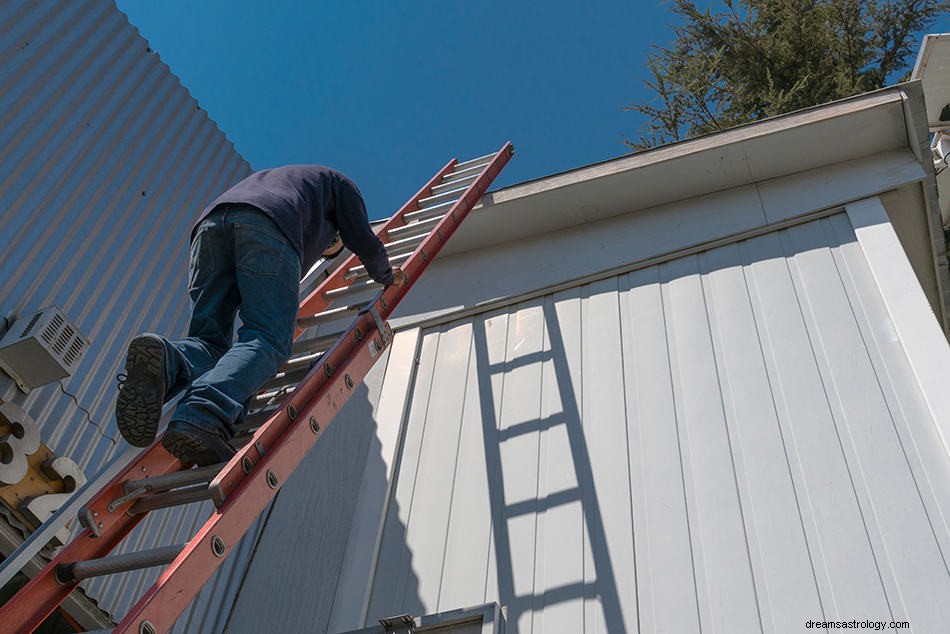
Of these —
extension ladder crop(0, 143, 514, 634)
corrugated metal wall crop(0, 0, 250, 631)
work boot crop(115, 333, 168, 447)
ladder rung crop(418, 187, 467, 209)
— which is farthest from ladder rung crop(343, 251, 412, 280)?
work boot crop(115, 333, 168, 447)

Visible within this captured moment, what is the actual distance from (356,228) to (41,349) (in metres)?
1.50

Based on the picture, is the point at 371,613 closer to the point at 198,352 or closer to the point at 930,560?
the point at 198,352

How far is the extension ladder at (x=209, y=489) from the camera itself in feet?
8.11

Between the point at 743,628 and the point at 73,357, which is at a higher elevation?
the point at 73,357

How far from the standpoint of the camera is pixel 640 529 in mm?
3818

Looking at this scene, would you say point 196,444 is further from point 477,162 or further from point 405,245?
point 477,162

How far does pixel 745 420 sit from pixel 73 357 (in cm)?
307

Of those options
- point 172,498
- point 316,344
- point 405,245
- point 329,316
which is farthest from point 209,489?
point 405,245

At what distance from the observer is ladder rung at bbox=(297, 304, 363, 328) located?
4.29 meters

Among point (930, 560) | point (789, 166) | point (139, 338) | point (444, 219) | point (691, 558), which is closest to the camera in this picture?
point (139, 338)

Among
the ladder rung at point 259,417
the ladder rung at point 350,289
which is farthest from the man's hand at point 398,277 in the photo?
the ladder rung at point 259,417

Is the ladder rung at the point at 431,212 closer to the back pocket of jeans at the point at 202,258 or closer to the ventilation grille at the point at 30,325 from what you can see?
the back pocket of jeans at the point at 202,258

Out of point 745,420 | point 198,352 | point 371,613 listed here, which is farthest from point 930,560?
point 198,352

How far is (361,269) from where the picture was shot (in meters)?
5.19
